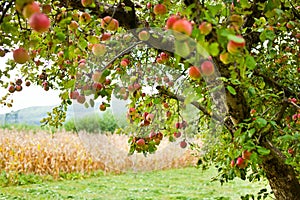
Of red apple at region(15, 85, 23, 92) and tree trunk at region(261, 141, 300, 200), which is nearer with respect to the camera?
tree trunk at region(261, 141, 300, 200)

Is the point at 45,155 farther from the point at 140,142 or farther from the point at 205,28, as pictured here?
the point at 205,28

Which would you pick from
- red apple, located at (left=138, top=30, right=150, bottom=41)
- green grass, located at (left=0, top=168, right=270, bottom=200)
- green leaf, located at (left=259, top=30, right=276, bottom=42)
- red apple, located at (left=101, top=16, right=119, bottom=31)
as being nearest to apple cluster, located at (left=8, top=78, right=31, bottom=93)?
red apple, located at (left=138, top=30, right=150, bottom=41)

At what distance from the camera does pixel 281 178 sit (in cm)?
175

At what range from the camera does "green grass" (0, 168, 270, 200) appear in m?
4.77

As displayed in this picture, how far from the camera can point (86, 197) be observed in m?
4.70

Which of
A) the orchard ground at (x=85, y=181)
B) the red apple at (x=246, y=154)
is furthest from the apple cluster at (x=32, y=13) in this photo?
the orchard ground at (x=85, y=181)

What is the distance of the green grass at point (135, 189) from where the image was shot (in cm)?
477

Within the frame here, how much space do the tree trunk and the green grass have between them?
2532mm

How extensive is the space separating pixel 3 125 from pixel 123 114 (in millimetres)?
6138

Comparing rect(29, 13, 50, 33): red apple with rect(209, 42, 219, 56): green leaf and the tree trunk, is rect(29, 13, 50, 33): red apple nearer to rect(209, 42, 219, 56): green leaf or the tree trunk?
rect(209, 42, 219, 56): green leaf

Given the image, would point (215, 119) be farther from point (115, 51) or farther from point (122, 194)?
point (122, 194)

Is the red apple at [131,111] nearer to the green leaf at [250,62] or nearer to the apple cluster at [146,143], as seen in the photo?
the apple cluster at [146,143]

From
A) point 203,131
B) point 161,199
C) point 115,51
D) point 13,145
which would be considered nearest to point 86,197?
point 161,199

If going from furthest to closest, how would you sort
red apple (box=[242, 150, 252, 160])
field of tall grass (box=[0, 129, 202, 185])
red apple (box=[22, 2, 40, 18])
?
1. field of tall grass (box=[0, 129, 202, 185])
2. red apple (box=[242, 150, 252, 160])
3. red apple (box=[22, 2, 40, 18])
